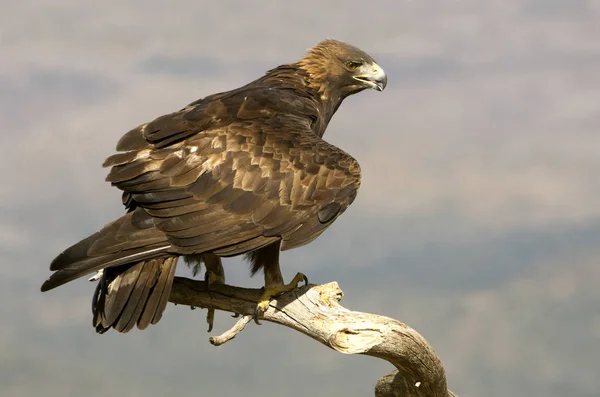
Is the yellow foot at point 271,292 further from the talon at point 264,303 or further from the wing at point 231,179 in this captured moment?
the wing at point 231,179

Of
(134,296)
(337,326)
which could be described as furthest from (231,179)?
(337,326)

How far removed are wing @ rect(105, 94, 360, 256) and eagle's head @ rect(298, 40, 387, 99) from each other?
163 cm

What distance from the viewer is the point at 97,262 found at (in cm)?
722

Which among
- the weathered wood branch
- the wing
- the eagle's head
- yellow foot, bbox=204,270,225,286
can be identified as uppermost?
the eagle's head

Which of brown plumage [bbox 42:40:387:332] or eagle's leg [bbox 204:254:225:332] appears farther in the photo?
eagle's leg [bbox 204:254:225:332]

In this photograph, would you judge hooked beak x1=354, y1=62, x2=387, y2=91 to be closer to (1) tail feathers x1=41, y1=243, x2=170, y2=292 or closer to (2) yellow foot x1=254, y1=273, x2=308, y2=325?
(2) yellow foot x1=254, y1=273, x2=308, y2=325

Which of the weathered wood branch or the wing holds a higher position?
the wing

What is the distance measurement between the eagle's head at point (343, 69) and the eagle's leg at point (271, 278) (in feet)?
7.92

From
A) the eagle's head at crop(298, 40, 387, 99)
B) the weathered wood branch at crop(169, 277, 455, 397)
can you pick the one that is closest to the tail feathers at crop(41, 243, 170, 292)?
the weathered wood branch at crop(169, 277, 455, 397)

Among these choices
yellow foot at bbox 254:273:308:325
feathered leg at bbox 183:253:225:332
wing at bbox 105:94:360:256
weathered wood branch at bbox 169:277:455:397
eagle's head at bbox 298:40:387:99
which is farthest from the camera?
eagle's head at bbox 298:40:387:99

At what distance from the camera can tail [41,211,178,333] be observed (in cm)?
727

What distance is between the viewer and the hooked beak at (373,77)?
32.7 ft

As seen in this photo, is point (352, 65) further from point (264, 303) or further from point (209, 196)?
point (264, 303)

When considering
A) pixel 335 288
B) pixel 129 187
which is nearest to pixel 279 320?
pixel 335 288
